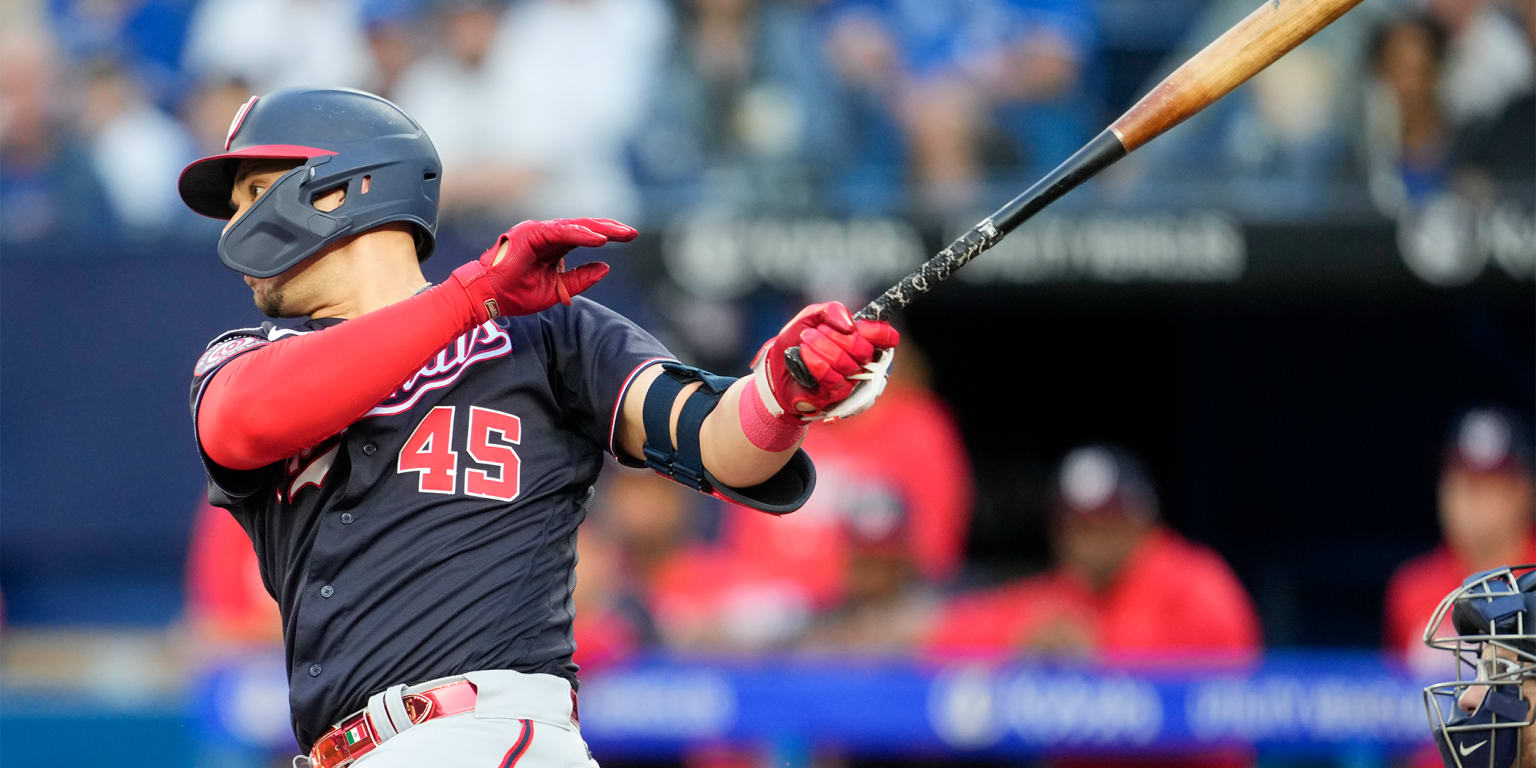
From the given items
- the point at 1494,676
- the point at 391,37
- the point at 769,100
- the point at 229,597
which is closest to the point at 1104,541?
the point at 769,100

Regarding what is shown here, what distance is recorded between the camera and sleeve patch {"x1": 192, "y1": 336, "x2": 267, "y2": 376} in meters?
2.50

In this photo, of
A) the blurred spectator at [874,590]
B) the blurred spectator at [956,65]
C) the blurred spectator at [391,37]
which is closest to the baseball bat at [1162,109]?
the blurred spectator at [874,590]

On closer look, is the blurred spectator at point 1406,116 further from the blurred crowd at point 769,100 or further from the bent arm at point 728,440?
the bent arm at point 728,440

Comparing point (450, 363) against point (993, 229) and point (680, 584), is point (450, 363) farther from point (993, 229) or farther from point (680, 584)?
point (680, 584)

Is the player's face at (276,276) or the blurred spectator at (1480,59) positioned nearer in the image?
the player's face at (276,276)

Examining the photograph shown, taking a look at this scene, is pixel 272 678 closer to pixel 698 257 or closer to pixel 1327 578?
pixel 698 257

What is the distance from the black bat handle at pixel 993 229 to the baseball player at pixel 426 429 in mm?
135

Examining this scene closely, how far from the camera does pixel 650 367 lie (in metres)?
2.51

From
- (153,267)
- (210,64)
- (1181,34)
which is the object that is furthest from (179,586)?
(1181,34)

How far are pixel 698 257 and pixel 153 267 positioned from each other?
2.10 metres

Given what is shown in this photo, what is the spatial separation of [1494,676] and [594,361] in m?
1.33

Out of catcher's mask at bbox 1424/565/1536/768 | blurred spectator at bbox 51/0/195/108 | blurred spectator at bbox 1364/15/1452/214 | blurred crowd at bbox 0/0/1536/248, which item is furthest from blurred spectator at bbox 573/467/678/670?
blurred spectator at bbox 51/0/195/108

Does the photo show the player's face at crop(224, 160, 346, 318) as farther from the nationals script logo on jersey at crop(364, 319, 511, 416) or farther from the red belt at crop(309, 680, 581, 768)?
the red belt at crop(309, 680, 581, 768)

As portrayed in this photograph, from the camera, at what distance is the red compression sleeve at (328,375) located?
2295mm
